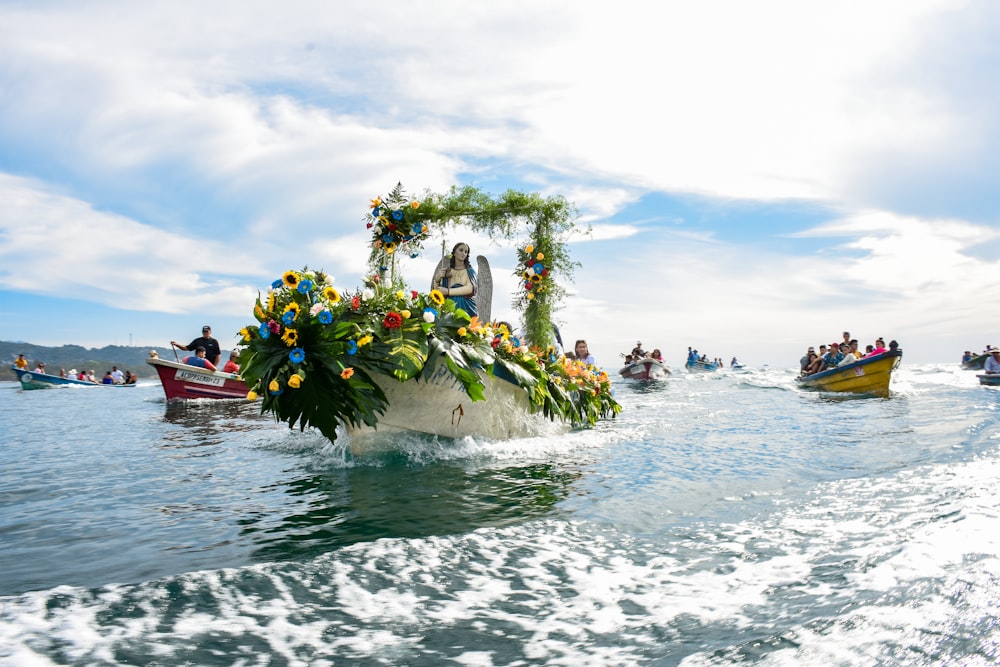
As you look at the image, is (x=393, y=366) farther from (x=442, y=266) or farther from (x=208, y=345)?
(x=208, y=345)

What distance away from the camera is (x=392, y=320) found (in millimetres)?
5828

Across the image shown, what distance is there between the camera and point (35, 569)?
3.19 metres

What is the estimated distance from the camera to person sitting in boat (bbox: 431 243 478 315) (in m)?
9.15

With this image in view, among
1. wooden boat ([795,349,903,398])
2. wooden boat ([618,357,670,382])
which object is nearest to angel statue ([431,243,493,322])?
wooden boat ([795,349,903,398])

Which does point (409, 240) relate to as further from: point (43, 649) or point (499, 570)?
point (43, 649)

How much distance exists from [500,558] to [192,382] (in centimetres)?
1661

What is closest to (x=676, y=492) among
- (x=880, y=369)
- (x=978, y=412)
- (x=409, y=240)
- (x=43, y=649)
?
(x=43, y=649)

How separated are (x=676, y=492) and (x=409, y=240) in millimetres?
7372

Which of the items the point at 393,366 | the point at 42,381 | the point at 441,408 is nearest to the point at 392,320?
the point at 393,366

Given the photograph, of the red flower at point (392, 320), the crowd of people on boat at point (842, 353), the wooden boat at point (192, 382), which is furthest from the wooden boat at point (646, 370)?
the red flower at point (392, 320)

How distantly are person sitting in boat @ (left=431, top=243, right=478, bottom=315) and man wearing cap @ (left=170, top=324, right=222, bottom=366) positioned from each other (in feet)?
39.6

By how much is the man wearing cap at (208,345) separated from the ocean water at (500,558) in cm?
1219

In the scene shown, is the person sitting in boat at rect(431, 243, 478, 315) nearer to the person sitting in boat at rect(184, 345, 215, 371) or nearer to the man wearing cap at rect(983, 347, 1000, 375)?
the person sitting in boat at rect(184, 345, 215, 371)

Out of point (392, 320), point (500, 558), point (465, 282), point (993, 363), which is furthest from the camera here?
point (993, 363)
